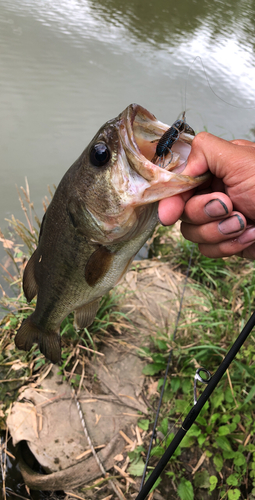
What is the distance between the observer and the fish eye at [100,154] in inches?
58.5

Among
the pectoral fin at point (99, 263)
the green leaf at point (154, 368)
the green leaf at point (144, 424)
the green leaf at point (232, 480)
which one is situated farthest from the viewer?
the green leaf at point (154, 368)

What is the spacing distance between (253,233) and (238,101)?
30.5 ft

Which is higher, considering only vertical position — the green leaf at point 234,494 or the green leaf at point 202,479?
the green leaf at point 234,494

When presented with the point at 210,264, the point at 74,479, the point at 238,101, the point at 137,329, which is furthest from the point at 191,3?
the point at 74,479

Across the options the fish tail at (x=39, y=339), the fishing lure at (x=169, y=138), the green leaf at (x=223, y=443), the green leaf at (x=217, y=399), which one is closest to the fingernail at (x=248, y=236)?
the fishing lure at (x=169, y=138)

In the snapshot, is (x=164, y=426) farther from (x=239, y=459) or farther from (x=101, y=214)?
(x=101, y=214)

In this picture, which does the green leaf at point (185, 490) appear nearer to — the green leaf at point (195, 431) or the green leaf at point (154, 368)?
the green leaf at point (195, 431)

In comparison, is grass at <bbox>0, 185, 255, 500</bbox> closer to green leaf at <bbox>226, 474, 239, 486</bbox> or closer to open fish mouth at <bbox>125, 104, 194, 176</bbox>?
green leaf at <bbox>226, 474, 239, 486</bbox>

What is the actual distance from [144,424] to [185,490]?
1.87ft

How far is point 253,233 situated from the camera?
5.35ft

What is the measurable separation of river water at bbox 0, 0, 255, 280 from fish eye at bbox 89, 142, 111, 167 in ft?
12.9

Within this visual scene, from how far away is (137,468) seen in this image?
97.7 inches

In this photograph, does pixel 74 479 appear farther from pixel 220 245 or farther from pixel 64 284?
pixel 220 245

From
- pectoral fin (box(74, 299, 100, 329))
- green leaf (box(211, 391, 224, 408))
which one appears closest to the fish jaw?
pectoral fin (box(74, 299, 100, 329))
